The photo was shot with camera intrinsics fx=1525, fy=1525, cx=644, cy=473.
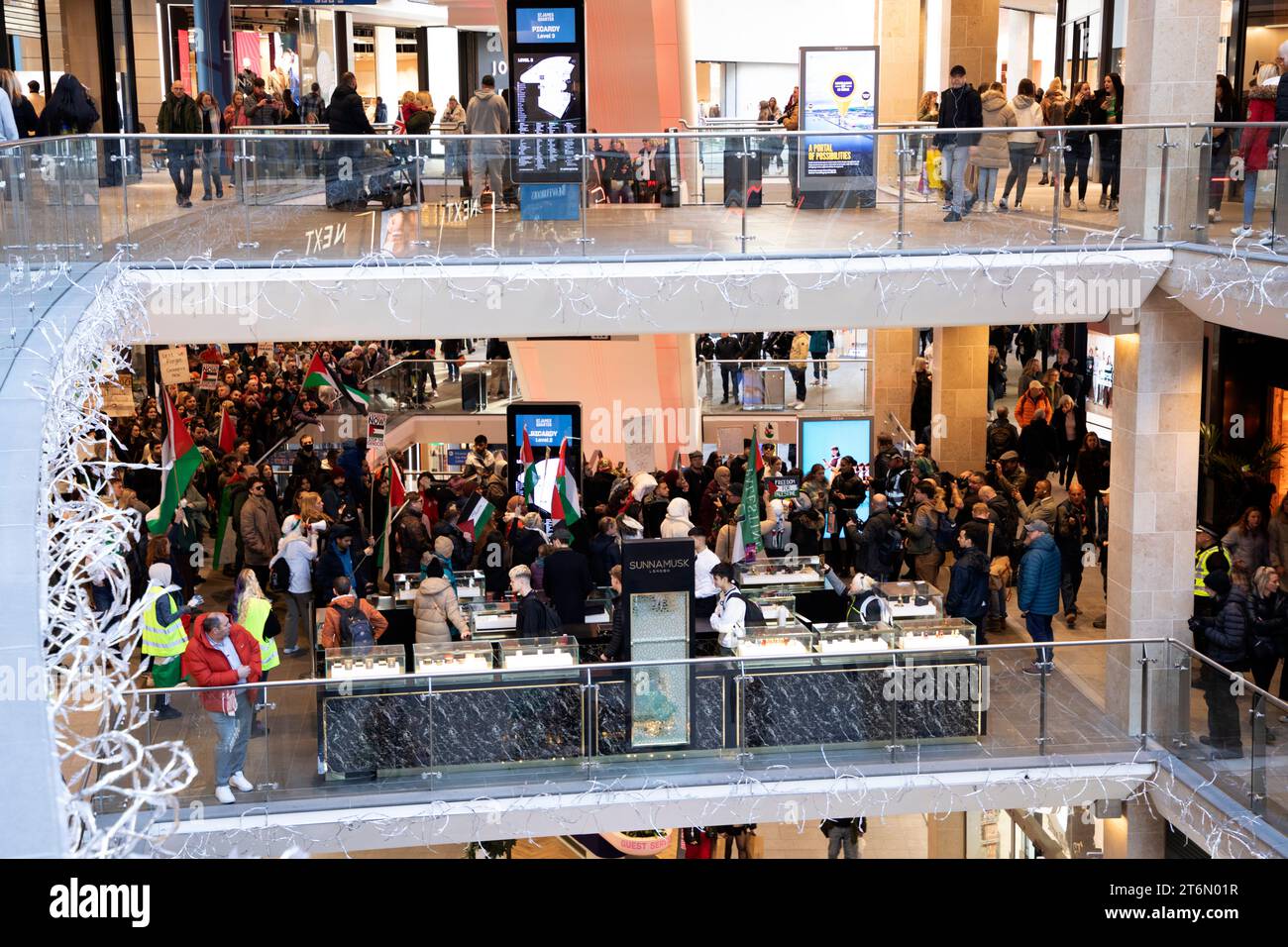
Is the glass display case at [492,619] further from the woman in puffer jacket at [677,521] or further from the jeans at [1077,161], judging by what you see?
the jeans at [1077,161]

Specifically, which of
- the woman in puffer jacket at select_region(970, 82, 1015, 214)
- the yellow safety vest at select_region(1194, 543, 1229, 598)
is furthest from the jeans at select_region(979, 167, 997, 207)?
the yellow safety vest at select_region(1194, 543, 1229, 598)

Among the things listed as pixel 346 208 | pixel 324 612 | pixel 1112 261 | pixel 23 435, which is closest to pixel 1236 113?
pixel 1112 261

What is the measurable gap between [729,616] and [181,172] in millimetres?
5918

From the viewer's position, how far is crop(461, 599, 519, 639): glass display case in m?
13.2

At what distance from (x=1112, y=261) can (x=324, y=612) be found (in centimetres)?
722

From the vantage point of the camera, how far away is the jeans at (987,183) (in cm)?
1315

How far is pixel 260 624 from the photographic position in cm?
1112

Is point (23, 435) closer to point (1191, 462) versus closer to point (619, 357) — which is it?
point (1191, 462)

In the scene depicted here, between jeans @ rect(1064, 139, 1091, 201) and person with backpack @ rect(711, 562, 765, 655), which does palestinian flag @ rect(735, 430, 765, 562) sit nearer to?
person with backpack @ rect(711, 562, 765, 655)

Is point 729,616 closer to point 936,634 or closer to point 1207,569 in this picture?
point 936,634

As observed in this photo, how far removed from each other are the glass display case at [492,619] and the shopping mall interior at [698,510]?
0.04m

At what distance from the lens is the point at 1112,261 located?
13.1 meters

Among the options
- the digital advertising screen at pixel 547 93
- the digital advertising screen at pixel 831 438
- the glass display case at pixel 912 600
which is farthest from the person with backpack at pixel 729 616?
the digital advertising screen at pixel 831 438

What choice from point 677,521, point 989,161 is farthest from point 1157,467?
point 677,521
